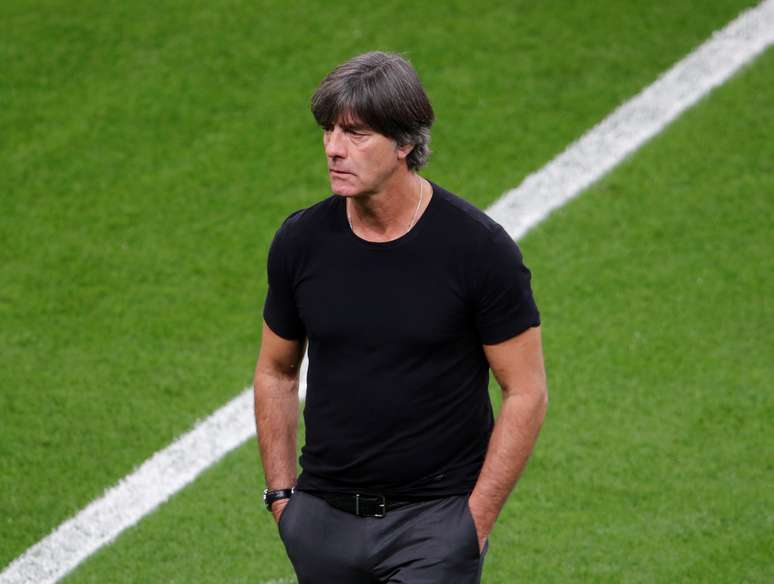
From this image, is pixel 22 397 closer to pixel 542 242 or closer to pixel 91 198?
pixel 91 198

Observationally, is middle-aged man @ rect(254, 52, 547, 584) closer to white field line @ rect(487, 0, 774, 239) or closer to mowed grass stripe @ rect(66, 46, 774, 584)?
mowed grass stripe @ rect(66, 46, 774, 584)

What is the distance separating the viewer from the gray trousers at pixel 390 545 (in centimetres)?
348

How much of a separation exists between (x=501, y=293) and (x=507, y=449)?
0.41 m

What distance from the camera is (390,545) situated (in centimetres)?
353

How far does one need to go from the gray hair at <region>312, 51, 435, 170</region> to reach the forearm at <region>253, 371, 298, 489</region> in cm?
79

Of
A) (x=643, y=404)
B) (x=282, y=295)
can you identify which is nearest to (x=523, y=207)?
(x=643, y=404)

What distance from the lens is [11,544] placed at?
17.7 ft

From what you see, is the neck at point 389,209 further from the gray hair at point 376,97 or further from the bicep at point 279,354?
the bicep at point 279,354

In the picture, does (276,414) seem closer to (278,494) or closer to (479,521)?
(278,494)

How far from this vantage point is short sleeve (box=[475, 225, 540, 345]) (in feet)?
10.9

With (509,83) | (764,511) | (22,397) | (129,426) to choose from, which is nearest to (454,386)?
(764,511)

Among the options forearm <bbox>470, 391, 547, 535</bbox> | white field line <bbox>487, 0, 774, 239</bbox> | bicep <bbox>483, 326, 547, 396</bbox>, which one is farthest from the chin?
white field line <bbox>487, 0, 774, 239</bbox>

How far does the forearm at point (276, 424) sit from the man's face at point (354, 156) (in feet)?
2.26

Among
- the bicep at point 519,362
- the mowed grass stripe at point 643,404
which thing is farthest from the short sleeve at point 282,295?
the mowed grass stripe at point 643,404
